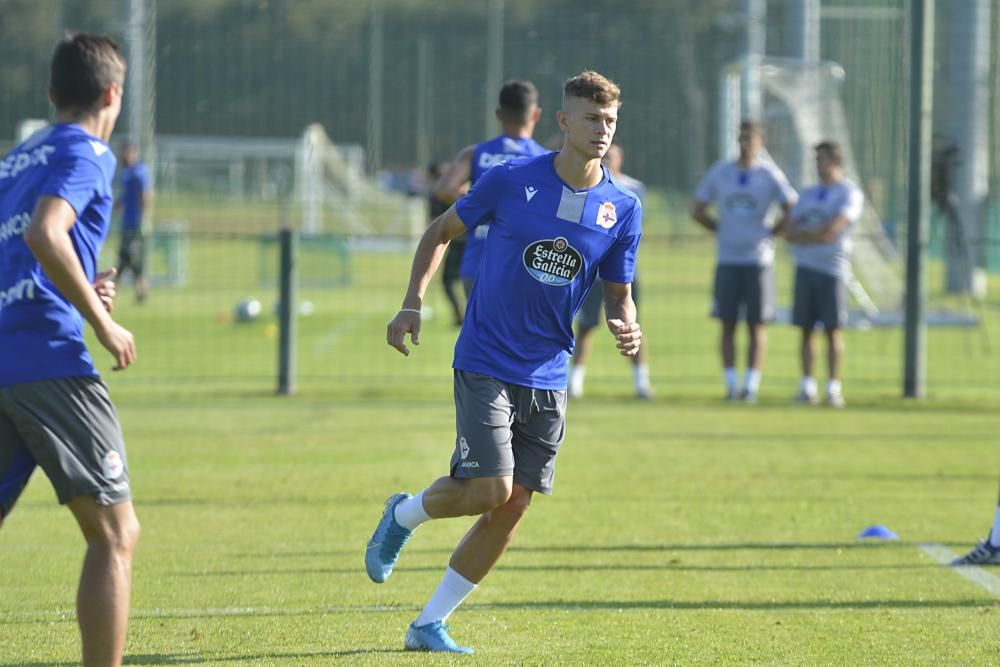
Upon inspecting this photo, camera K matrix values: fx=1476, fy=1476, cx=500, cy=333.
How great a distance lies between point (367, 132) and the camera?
36.6m

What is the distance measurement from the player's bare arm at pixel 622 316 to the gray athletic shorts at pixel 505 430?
0.31 m

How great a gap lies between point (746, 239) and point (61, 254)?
33.8 ft

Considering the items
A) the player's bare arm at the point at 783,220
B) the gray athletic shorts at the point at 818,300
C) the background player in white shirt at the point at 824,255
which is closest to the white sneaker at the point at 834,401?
the background player in white shirt at the point at 824,255

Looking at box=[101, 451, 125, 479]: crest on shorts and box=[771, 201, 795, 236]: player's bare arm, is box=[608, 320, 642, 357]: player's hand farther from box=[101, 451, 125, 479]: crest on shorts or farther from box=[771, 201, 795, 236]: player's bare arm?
box=[771, 201, 795, 236]: player's bare arm

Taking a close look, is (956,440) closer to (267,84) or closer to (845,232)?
(845,232)

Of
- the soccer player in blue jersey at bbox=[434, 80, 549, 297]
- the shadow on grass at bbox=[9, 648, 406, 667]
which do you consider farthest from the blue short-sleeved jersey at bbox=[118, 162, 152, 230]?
the shadow on grass at bbox=[9, 648, 406, 667]

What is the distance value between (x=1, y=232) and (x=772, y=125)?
2229cm

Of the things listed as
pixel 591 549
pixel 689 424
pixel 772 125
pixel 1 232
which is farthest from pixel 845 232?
pixel 772 125

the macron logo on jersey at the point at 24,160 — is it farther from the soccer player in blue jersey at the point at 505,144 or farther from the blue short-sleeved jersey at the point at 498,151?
the blue short-sleeved jersey at the point at 498,151

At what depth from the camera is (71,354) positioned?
4324 mm

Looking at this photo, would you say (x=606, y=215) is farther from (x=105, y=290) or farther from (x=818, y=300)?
(x=818, y=300)

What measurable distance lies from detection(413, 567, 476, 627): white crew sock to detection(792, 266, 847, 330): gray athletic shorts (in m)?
8.89

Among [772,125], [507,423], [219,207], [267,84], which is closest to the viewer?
[507,423]

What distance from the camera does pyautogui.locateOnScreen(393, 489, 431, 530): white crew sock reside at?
18.2 ft
